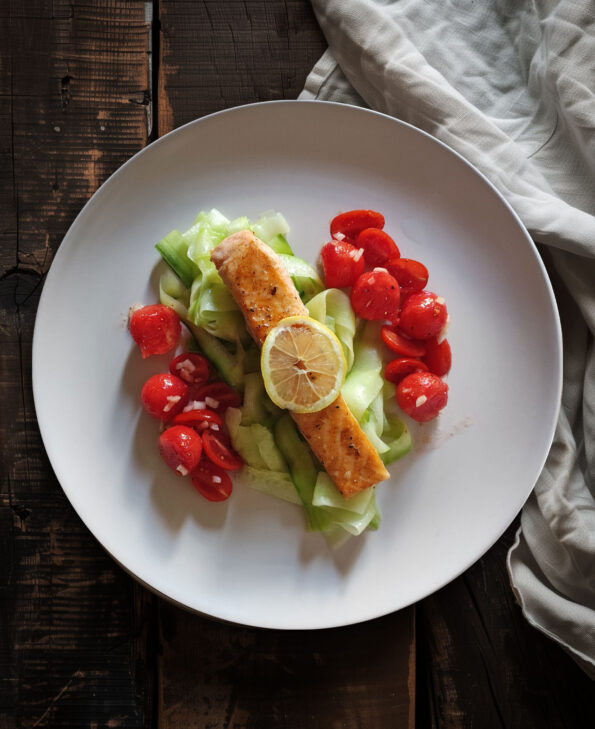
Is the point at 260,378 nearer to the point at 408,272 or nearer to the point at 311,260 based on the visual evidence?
the point at 311,260

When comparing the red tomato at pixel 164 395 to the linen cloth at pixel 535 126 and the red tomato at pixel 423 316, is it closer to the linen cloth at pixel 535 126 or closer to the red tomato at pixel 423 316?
the red tomato at pixel 423 316

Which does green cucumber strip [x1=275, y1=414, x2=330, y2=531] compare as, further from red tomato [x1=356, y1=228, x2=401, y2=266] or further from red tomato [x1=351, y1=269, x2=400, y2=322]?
red tomato [x1=356, y1=228, x2=401, y2=266]

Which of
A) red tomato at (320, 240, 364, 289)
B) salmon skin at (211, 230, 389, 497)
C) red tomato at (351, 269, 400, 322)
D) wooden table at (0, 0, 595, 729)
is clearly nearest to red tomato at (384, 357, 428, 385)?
red tomato at (351, 269, 400, 322)

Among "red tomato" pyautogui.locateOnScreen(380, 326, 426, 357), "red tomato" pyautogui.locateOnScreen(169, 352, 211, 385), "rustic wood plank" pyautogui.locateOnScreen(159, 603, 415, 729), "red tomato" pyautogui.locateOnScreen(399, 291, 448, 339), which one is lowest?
"rustic wood plank" pyautogui.locateOnScreen(159, 603, 415, 729)

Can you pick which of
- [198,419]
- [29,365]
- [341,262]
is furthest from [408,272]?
[29,365]

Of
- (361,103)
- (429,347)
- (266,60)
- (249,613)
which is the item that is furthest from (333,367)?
(266,60)

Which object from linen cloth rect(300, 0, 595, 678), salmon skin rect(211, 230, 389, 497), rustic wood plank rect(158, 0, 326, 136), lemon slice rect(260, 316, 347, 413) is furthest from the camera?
rustic wood plank rect(158, 0, 326, 136)

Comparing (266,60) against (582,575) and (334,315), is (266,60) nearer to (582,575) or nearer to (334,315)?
(334,315)
